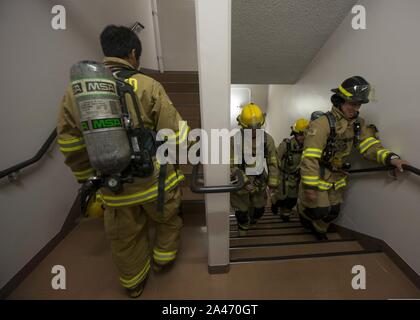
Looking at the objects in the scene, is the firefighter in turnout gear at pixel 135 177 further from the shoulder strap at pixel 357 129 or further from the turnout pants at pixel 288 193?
the turnout pants at pixel 288 193

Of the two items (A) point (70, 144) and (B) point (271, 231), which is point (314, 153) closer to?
(B) point (271, 231)

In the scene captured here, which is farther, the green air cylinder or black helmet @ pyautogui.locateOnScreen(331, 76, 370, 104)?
black helmet @ pyautogui.locateOnScreen(331, 76, 370, 104)

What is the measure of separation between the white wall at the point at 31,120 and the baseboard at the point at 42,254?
4cm

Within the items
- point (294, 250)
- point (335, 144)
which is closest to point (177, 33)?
point (335, 144)

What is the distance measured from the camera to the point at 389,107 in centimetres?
140

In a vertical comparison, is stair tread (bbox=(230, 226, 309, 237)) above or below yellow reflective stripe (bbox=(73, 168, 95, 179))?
below

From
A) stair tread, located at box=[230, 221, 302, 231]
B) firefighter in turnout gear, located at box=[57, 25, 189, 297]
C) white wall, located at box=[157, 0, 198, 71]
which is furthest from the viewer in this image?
white wall, located at box=[157, 0, 198, 71]

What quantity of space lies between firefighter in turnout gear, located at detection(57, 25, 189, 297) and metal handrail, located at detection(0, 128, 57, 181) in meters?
0.58

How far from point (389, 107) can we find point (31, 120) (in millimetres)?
3000

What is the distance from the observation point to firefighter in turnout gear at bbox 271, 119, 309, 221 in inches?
95.4

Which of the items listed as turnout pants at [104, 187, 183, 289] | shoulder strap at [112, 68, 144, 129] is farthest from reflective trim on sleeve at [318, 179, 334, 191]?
shoulder strap at [112, 68, 144, 129]

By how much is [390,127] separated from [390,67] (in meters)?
0.49

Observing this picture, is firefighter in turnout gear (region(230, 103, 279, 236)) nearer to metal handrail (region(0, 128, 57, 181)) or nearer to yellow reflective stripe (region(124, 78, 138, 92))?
yellow reflective stripe (region(124, 78, 138, 92))
